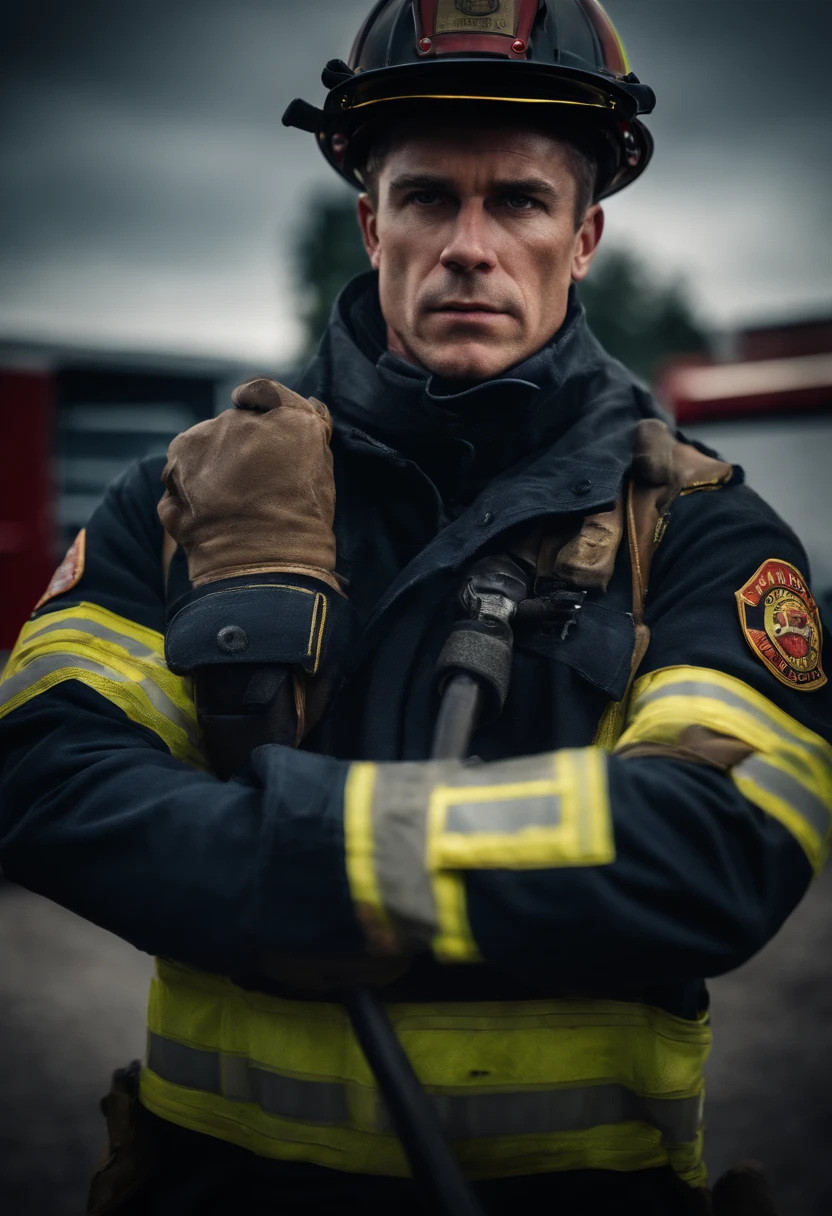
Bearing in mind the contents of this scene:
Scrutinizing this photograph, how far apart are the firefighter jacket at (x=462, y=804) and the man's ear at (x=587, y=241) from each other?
130 mm

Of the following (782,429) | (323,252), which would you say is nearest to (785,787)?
(782,429)

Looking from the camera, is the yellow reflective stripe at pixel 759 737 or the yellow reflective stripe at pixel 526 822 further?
the yellow reflective stripe at pixel 759 737

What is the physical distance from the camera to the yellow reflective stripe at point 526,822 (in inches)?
49.2

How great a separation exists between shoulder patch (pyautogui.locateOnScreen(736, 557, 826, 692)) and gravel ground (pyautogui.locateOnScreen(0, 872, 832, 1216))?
7.43ft

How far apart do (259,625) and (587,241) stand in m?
0.98

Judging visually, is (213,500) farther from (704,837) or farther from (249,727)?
(704,837)

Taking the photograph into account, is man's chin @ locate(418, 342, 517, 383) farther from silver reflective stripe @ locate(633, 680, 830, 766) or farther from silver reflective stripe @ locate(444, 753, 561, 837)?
silver reflective stripe @ locate(444, 753, 561, 837)

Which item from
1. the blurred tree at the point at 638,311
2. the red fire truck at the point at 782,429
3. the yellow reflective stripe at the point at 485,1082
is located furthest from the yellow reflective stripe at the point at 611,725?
the blurred tree at the point at 638,311

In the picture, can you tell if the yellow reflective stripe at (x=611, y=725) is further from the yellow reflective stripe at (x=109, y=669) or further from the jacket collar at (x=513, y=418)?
the yellow reflective stripe at (x=109, y=669)

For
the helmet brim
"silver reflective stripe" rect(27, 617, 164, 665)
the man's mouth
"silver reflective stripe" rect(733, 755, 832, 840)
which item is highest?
the helmet brim

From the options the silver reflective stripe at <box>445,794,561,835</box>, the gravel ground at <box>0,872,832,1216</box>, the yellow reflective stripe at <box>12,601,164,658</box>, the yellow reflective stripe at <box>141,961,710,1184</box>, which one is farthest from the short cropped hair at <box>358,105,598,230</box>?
the gravel ground at <box>0,872,832,1216</box>

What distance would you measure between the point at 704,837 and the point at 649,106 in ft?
4.06

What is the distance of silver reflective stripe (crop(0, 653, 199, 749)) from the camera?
1606 millimetres

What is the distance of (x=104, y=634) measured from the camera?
168 cm
